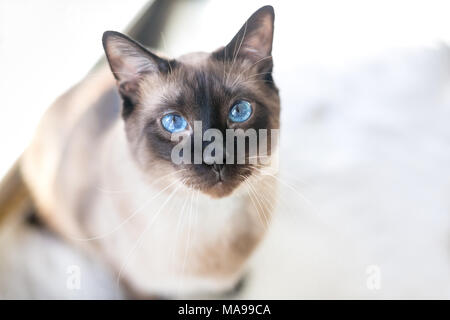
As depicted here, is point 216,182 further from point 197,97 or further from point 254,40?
point 254,40

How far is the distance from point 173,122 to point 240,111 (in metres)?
0.13

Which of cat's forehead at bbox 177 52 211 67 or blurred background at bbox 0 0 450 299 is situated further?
blurred background at bbox 0 0 450 299

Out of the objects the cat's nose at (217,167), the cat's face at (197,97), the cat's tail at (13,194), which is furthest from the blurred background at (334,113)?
the cat's nose at (217,167)

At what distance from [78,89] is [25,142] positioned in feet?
0.60

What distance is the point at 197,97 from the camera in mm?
718

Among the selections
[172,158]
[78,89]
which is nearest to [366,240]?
[172,158]

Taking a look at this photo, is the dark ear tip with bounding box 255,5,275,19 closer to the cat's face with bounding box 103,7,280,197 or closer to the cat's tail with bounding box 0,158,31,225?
the cat's face with bounding box 103,7,280,197

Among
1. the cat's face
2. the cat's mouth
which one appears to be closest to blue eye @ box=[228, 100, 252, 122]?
the cat's face

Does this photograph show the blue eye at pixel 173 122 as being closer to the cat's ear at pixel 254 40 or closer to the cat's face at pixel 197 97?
the cat's face at pixel 197 97

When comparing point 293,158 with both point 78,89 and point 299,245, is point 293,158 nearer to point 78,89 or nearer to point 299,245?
point 299,245

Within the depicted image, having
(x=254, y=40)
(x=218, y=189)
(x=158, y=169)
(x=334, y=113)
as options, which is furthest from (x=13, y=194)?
(x=334, y=113)

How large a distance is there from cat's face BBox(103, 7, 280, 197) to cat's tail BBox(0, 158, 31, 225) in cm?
37

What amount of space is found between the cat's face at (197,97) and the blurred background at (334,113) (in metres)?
0.14

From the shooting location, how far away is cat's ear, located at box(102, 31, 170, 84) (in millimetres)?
687
